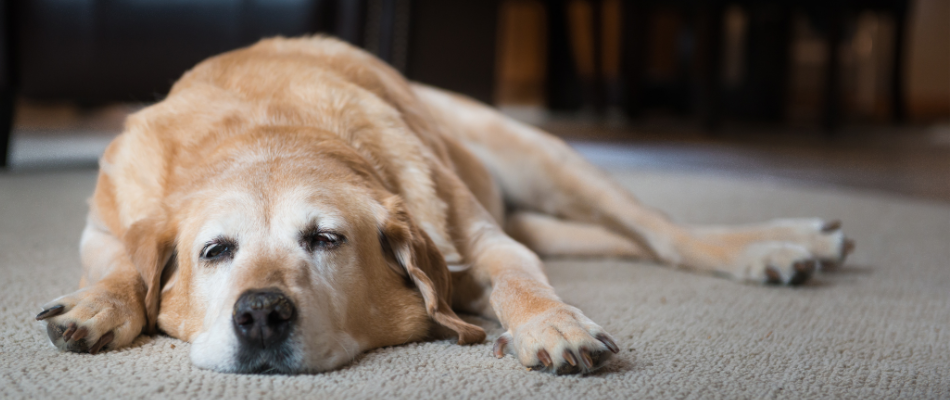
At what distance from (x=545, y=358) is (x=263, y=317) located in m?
0.44

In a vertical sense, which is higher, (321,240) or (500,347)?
(321,240)

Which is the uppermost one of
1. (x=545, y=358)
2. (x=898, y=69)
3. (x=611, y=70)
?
(x=545, y=358)

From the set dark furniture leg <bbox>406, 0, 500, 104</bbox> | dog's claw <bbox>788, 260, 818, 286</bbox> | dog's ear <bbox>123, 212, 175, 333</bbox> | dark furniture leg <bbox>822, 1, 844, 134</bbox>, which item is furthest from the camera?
dark furniture leg <bbox>822, 1, 844, 134</bbox>

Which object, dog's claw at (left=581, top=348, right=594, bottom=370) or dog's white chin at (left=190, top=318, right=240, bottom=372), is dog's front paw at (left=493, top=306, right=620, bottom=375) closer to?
dog's claw at (left=581, top=348, right=594, bottom=370)

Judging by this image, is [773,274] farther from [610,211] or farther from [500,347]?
[500,347]

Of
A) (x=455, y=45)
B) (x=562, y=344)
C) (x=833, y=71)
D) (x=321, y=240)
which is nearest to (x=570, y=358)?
(x=562, y=344)

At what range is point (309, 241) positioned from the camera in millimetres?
1253

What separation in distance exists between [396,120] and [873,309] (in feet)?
3.80

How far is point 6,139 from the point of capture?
346 cm

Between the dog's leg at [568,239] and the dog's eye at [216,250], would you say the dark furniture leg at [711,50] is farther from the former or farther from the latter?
the dog's eye at [216,250]

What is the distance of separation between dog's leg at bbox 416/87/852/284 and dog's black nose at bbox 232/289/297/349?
1210 mm

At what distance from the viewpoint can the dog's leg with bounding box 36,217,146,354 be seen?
3.93 feet

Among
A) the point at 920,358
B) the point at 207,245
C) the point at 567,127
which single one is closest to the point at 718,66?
the point at 567,127

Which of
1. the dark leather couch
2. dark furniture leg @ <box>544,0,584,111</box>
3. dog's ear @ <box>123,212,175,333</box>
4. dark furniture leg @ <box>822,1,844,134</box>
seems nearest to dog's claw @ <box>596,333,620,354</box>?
dog's ear @ <box>123,212,175,333</box>
